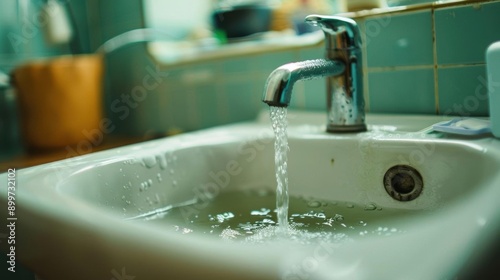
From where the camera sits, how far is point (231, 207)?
29.0 inches

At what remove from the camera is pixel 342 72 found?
75 cm

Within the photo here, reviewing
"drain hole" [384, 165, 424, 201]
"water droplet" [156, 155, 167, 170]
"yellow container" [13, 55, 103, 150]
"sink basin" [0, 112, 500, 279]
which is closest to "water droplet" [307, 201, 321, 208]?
"sink basin" [0, 112, 500, 279]

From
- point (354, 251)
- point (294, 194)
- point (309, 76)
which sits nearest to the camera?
point (354, 251)

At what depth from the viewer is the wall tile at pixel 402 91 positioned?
802 millimetres

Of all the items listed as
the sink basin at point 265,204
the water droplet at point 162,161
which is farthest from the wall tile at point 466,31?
the water droplet at point 162,161

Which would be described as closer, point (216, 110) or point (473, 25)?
point (473, 25)

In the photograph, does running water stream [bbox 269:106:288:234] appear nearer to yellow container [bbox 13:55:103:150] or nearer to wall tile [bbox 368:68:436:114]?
wall tile [bbox 368:68:436:114]

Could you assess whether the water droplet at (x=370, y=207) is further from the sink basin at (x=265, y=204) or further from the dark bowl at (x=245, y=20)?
the dark bowl at (x=245, y=20)

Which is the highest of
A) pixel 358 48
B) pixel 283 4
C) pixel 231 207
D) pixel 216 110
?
pixel 283 4

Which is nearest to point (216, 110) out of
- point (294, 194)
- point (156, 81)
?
point (156, 81)

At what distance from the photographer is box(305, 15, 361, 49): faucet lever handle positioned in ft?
2.36

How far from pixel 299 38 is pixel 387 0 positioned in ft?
0.73

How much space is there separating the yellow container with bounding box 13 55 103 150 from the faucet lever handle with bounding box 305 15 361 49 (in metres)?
0.80

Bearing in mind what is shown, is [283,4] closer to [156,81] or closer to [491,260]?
[156,81]
